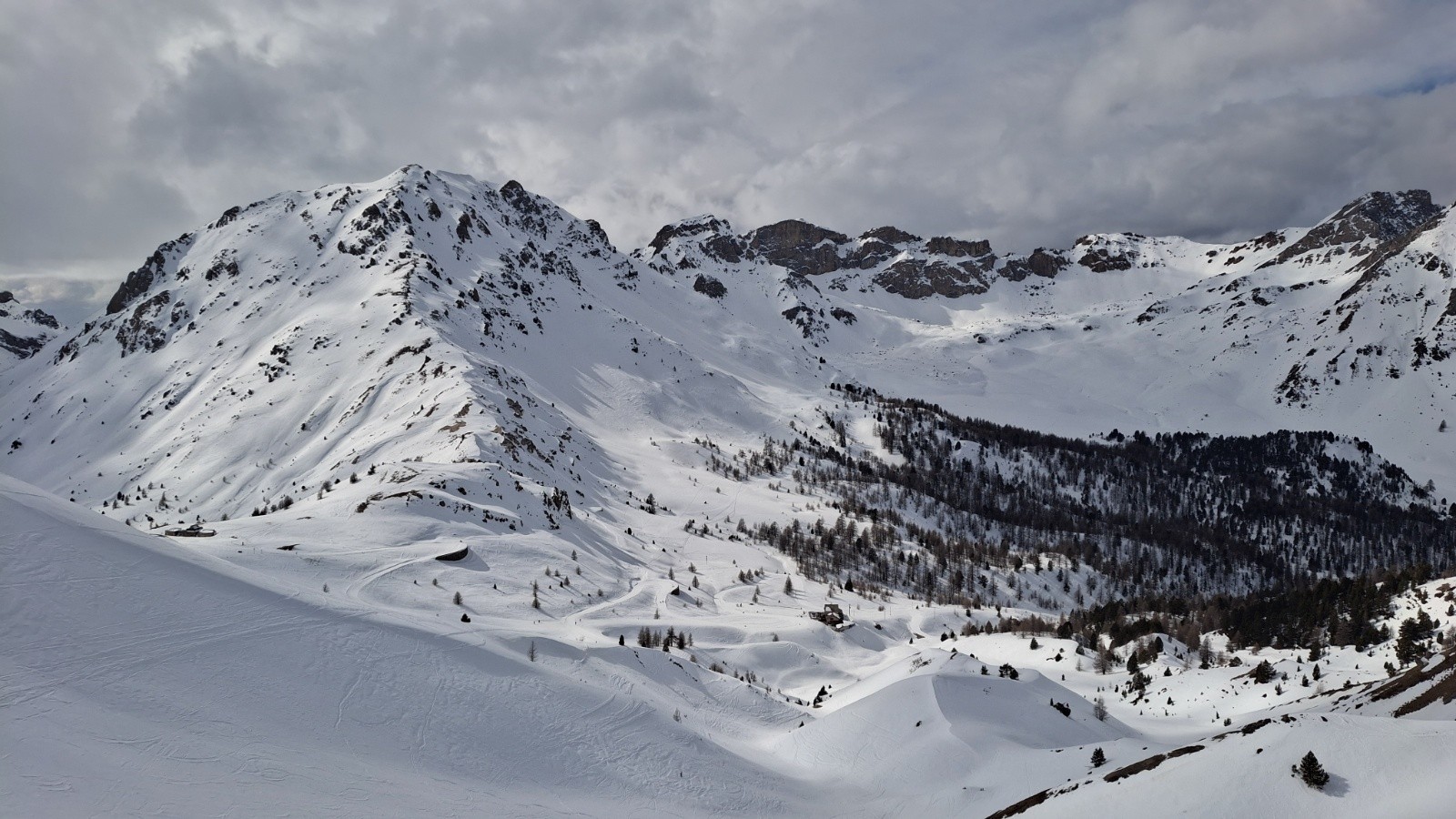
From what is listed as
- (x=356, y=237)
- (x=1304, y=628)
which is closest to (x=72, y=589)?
(x=1304, y=628)

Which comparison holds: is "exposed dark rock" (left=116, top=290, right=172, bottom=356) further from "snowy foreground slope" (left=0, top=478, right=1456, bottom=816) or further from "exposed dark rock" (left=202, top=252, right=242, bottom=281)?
"snowy foreground slope" (left=0, top=478, right=1456, bottom=816)

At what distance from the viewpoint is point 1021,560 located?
385 feet

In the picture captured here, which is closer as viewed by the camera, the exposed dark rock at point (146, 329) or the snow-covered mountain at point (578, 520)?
the snow-covered mountain at point (578, 520)

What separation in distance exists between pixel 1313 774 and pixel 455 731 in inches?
626

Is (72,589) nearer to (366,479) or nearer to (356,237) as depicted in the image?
(366,479)

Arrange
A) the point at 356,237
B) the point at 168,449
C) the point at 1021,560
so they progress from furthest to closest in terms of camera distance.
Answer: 1. the point at 356,237
2. the point at 1021,560
3. the point at 168,449

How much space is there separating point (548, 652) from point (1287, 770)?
1796 centimetres

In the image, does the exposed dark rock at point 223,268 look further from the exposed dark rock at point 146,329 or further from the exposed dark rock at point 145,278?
the exposed dark rock at point 145,278

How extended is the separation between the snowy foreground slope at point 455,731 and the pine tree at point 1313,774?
0.16m

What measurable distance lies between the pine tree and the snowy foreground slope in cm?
16

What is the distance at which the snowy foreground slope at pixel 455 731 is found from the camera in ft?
35.7

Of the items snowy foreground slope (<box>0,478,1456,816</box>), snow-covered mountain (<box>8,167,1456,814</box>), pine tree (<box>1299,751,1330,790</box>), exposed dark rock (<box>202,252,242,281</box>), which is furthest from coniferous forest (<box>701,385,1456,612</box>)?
exposed dark rock (<box>202,252,242,281</box>)

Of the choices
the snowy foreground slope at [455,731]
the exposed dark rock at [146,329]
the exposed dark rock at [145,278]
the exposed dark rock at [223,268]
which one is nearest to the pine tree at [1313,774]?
the snowy foreground slope at [455,731]

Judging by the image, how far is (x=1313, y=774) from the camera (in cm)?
1094
